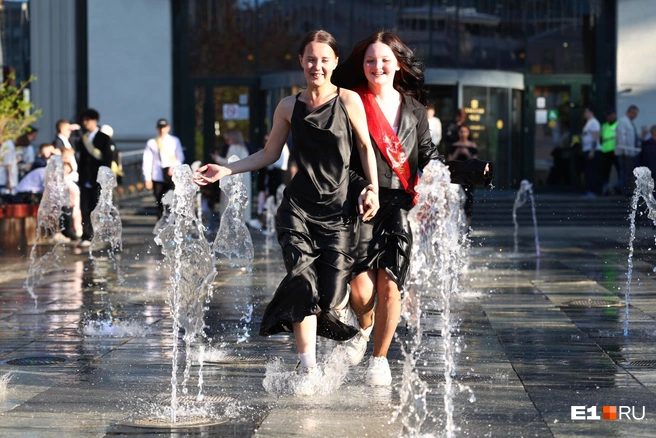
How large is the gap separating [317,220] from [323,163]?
0.97ft

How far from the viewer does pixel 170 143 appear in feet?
55.6

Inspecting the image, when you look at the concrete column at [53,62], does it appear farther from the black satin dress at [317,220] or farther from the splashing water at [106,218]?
the black satin dress at [317,220]

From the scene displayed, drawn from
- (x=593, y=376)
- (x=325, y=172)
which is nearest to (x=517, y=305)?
(x=593, y=376)

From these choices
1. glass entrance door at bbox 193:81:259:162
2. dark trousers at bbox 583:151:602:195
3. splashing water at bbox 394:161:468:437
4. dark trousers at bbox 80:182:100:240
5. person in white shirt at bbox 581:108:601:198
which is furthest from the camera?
glass entrance door at bbox 193:81:259:162

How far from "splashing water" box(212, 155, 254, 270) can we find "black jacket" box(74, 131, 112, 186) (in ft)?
9.63

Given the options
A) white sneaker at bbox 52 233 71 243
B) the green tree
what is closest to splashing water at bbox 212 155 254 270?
white sneaker at bbox 52 233 71 243

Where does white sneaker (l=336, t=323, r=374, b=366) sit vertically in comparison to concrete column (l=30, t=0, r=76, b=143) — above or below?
below

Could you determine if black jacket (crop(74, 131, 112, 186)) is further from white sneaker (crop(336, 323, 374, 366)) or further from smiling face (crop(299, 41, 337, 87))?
smiling face (crop(299, 41, 337, 87))

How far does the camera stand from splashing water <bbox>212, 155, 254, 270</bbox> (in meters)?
12.4

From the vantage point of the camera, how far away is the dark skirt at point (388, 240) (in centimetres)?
602

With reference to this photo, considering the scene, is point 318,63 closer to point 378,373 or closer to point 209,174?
point 209,174

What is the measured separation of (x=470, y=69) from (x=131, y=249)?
12392 mm

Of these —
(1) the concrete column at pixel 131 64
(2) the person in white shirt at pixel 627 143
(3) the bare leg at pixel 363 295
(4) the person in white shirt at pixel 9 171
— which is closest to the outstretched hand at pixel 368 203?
(3) the bare leg at pixel 363 295

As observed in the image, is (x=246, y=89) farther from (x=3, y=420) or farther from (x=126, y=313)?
(x=3, y=420)
